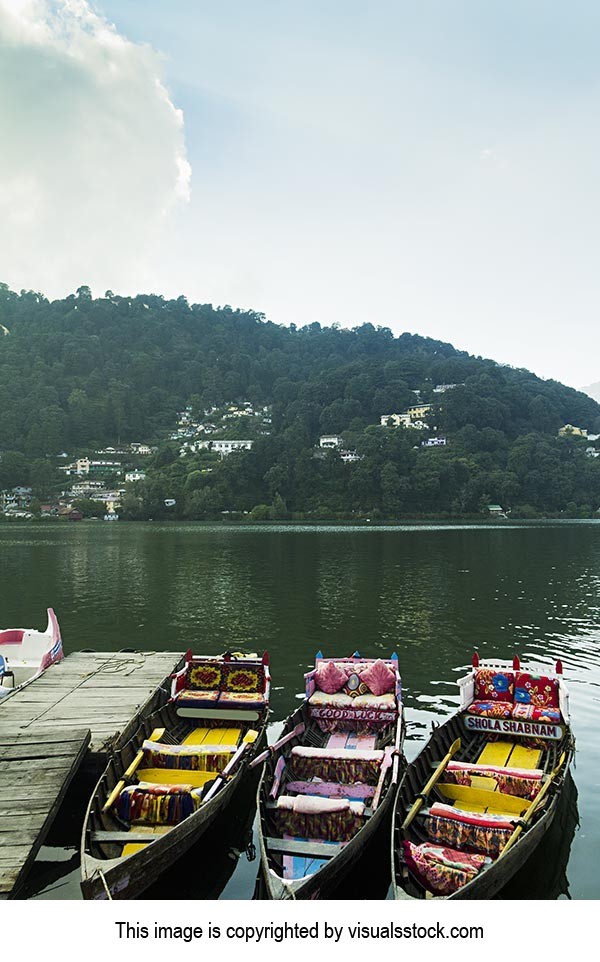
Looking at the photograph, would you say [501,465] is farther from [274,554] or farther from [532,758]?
[532,758]

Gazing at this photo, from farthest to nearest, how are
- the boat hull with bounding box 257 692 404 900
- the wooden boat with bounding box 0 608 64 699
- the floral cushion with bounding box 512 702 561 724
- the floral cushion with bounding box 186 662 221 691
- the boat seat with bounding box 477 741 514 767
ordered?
the wooden boat with bounding box 0 608 64 699
the floral cushion with bounding box 186 662 221 691
the floral cushion with bounding box 512 702 561 724
the boat seat with bounding box 477 741 514 767
the boat hull with bounding box 257 692 404 900

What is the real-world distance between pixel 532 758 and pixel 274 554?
52736 mm

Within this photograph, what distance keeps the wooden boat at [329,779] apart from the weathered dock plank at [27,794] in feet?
10.8

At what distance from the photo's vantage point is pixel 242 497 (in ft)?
470

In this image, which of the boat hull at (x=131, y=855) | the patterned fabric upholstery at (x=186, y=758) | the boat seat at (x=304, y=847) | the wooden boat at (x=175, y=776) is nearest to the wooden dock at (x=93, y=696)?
the wooden boat at (x=175, y=776)

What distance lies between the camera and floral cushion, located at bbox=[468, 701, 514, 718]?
15.2 metres

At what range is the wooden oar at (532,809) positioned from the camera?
9422 mm

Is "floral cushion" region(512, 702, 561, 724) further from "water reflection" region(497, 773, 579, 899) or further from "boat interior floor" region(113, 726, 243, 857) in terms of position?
"boat interior floor" region(113, 726, 243, 857)

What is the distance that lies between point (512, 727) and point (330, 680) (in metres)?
4.31

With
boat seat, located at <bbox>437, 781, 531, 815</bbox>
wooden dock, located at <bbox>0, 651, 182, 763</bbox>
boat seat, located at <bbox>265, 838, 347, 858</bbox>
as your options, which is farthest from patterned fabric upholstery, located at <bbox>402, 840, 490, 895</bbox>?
wooden dock, located at <bbox>0, 651, 182, 763</bbox>

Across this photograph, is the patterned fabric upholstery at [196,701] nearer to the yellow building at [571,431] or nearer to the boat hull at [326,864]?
the boat hull at [326,864]

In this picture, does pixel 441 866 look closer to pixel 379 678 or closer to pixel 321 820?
pixel 321 820

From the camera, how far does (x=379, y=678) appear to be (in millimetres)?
16250

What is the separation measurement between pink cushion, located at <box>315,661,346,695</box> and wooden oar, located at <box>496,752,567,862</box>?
5.25 meters
